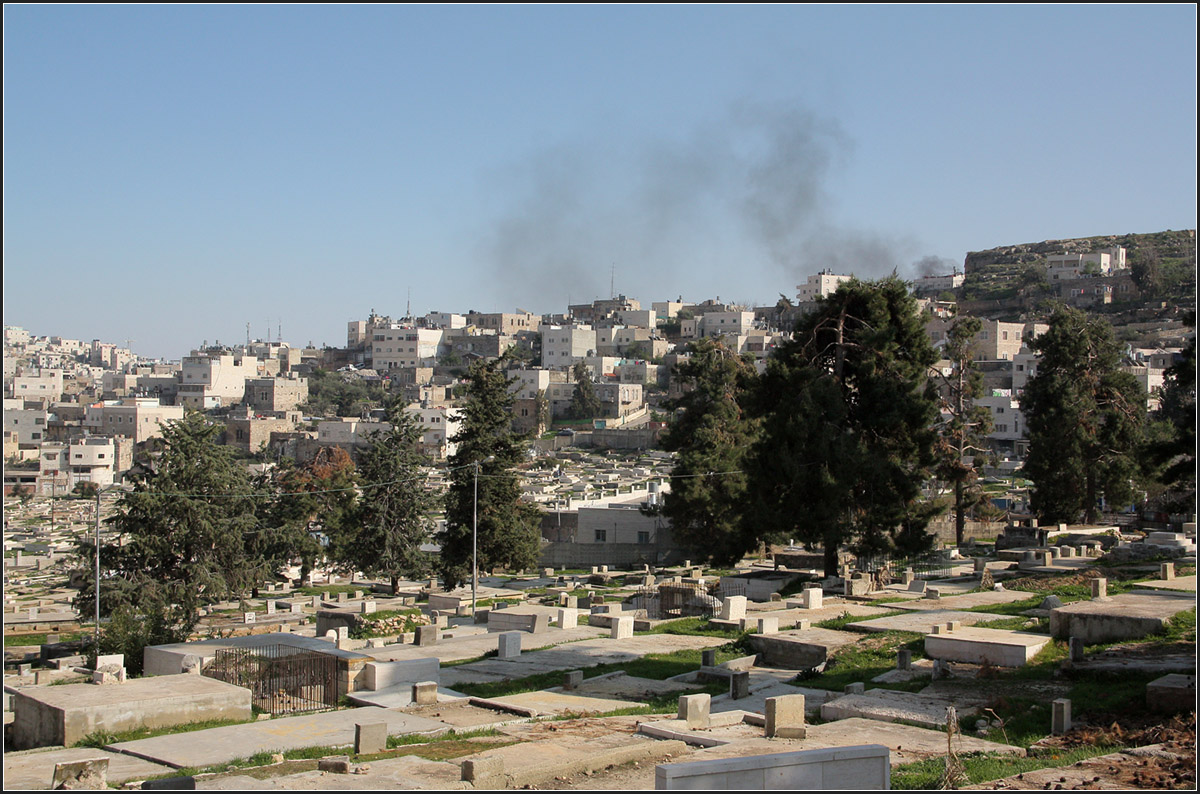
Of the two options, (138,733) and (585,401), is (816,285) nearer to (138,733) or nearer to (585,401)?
(585,401)

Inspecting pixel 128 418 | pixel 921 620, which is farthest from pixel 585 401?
pixel 921 620

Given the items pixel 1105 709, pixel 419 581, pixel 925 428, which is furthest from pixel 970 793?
pixel 419 581

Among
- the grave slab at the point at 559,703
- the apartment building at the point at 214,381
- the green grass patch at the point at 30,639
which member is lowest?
the green grass patch at the point at 30,639

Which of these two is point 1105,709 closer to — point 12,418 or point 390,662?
point 390,662

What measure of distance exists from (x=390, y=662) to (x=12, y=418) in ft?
363

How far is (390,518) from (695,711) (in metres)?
27.9

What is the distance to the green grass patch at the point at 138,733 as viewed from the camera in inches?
471

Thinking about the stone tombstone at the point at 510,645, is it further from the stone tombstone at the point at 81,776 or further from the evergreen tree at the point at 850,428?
the evergreen tree at the point at 850,428

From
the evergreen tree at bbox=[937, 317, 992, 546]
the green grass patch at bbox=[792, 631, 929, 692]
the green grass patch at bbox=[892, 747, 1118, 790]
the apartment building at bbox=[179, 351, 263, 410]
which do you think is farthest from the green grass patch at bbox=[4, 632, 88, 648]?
the apartment building at bbox=[179, 351, 263, 410]

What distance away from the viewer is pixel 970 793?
317 inches

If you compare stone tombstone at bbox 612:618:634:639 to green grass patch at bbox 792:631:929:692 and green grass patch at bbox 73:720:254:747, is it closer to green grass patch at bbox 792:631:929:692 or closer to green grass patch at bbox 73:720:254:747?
green grass patch at bbox 792:631:929:692

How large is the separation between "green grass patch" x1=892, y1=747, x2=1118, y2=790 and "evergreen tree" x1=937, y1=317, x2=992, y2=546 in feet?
75.5

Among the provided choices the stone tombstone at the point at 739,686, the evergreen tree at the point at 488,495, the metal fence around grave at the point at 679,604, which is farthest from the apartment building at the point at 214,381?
the stone tombstone at the point at 739,686

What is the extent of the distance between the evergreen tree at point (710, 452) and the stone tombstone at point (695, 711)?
2002cm
